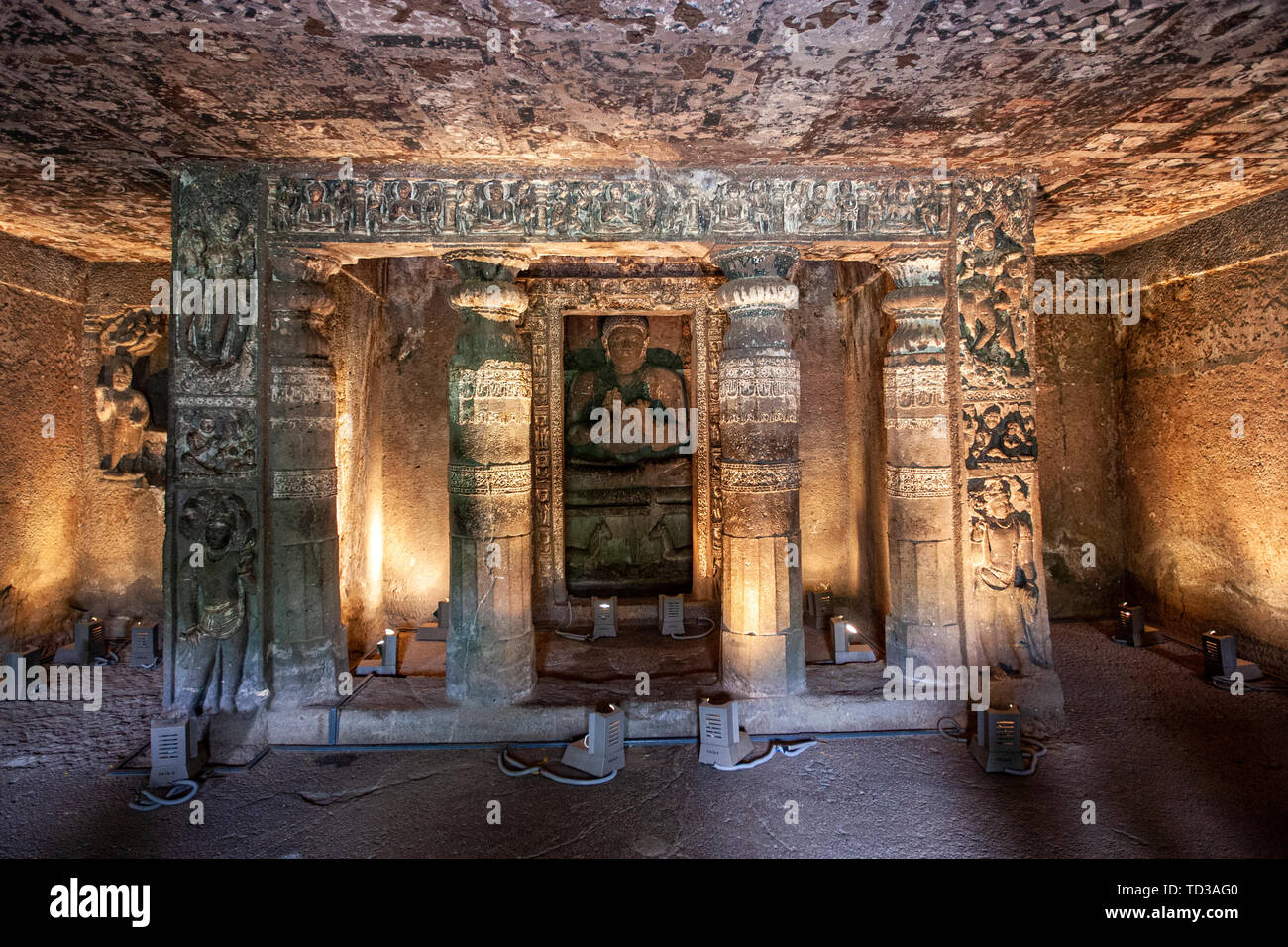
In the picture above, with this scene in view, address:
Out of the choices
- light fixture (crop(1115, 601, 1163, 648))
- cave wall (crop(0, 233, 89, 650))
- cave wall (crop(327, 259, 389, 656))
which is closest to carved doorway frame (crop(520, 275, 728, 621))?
cave wall (crop(327, 259, 389, 656))

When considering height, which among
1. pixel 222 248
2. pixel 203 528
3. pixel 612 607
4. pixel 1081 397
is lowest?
pixel 612 607

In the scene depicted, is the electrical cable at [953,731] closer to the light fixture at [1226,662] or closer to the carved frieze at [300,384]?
the light fixture at [1226,662]

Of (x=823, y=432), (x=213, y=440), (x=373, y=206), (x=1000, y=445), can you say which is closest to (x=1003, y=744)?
(x=1000, y=445)

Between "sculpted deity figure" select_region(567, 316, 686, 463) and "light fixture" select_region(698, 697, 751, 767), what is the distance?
417 cm

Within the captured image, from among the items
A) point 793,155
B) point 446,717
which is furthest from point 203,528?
point 793,155

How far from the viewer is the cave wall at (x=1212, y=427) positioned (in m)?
5.41

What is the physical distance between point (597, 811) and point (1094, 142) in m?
5.14

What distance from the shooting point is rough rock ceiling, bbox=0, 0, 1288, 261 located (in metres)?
2.79

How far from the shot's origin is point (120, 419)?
22.6ft

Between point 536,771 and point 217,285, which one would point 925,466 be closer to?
point 536,771

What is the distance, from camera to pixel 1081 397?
282 inches

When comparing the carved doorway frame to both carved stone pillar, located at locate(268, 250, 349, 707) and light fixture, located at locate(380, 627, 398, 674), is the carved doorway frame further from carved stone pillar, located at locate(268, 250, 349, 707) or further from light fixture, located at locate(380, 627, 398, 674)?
carved stone pillar, located at locate(268, 250, 349, 707)

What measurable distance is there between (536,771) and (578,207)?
150 inches
